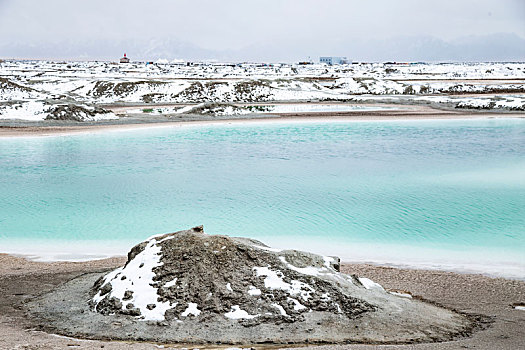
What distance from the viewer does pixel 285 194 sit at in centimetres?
1678

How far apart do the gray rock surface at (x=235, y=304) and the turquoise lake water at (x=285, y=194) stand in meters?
3.78

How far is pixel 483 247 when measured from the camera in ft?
37.5

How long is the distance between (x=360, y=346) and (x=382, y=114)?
36.4 m

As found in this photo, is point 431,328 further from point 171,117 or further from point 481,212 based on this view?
point 171,117

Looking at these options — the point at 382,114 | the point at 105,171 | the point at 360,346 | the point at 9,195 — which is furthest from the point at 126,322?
the point at 382,114

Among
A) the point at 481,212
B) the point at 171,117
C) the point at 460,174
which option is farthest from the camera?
the point at 171,117

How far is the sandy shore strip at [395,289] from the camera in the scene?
5.85 meters

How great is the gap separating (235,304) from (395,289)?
2924mm

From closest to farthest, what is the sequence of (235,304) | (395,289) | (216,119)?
(235,304), (395,289), (216,119)

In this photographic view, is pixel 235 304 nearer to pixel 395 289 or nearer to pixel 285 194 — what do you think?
pixel 395 289

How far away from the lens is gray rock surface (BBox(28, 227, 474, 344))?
20.0 ft

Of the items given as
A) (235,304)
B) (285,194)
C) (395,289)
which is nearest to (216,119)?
(285,194)

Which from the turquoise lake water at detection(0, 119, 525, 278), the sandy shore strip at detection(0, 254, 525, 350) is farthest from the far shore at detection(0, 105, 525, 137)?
the sandy shore strip at detection(0, 254, 525, 350)

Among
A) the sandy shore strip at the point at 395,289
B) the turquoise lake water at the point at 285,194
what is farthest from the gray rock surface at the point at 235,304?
the turquoise lake water at the point at 285,194
